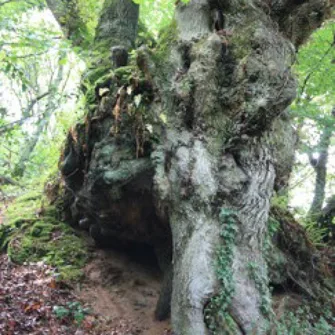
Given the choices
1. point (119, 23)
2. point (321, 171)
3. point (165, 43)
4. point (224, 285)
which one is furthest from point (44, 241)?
point (321, 171)

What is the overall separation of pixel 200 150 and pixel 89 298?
2.80 m

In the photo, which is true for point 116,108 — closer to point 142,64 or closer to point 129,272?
point 142,64

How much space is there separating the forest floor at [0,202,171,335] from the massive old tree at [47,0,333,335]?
415 millimetres

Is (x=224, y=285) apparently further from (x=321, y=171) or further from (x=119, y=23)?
(x=321, y=171)

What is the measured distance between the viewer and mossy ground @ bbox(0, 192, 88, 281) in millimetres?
6207

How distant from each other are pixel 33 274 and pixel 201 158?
3206 mm

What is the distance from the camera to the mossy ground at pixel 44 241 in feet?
20.4

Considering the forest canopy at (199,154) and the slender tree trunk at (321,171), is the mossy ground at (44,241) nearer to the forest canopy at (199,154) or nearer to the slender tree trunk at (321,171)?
the forest canopy at (199,154)

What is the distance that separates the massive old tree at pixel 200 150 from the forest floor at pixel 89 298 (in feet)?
1.36

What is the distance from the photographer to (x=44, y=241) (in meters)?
6.65

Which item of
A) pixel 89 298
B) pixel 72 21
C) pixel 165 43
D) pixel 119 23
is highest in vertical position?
pixel 72 21

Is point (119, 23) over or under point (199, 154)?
over

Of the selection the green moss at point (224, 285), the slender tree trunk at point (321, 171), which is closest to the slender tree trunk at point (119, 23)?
the green moss at point (224, 285)

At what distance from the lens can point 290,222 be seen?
22.6 feet
